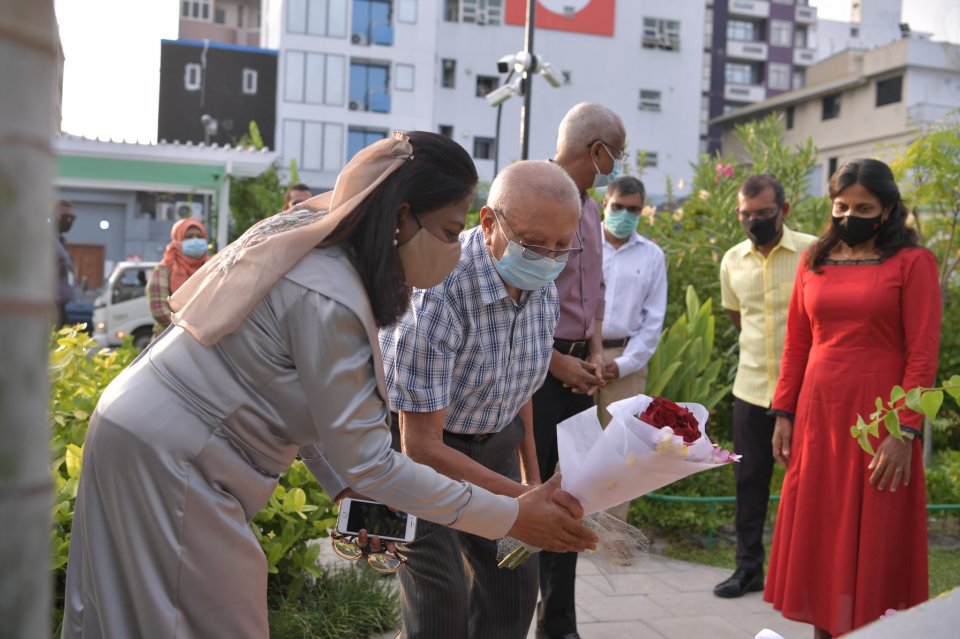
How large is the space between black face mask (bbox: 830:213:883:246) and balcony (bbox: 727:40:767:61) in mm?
70629

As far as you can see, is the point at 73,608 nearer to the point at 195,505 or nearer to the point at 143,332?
the point at 195,505

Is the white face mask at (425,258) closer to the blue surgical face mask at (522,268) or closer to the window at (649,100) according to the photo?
the blue surgical face mask at (522,268)

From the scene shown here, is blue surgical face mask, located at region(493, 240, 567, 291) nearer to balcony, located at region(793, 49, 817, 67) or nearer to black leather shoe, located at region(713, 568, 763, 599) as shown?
black leather shoe, located at region(713, 568, 763, 599)

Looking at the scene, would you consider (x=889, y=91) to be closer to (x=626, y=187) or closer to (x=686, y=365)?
(x=686, y=365)

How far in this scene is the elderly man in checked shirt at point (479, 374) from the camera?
3080mm

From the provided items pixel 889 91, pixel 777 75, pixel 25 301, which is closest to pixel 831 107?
pixel 889 91

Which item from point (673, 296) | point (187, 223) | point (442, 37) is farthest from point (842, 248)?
point (442, 37)

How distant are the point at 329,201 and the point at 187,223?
272 inches

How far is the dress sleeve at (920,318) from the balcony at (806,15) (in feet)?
247

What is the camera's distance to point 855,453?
432 cm

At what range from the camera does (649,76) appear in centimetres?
5134

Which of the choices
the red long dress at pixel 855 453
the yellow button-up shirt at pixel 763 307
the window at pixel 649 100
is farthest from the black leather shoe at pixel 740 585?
the window at pixel 649 100

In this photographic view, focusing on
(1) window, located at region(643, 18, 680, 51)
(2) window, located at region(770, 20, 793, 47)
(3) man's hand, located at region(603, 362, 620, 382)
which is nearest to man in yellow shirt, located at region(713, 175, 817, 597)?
(3) man's hand, located at region(603, 362, 620, 382)

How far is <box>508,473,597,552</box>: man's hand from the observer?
2.82 m
